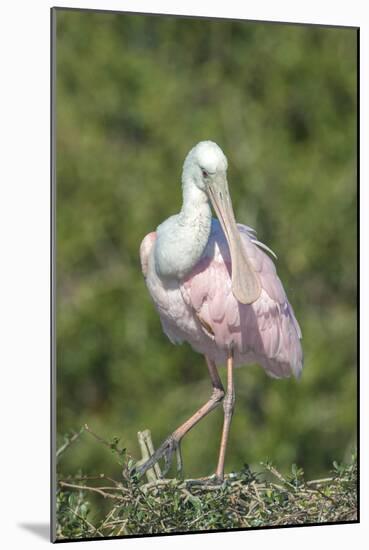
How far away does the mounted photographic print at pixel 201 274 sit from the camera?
25.4 ft

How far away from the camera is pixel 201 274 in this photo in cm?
777

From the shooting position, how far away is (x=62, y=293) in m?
9.26

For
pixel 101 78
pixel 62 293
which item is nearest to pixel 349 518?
pixel 62 293

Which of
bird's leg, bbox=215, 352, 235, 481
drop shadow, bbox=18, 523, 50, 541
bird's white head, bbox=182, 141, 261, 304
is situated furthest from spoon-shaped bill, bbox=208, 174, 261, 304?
drop shadow, bbox=18, 523, 50, 541

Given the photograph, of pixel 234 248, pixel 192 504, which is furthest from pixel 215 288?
pixel 192 504

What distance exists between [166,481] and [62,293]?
173cm

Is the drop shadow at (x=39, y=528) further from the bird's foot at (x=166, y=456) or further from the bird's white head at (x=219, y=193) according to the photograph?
the bird's white head at (x=219, y=193)

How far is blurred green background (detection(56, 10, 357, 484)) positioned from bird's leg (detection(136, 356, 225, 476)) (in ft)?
0.94

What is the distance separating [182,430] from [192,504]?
0.46 meters

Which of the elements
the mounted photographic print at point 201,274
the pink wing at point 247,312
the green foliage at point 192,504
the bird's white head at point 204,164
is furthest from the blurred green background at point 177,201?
the bird's white head at point 204,164

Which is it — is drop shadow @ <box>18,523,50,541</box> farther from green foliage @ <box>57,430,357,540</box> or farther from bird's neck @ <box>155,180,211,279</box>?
bird's neck @ <box>155,180,211,279</box>

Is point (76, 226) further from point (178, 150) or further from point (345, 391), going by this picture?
point (345, 391)

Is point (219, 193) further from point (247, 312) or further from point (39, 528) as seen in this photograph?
point (39, 528)

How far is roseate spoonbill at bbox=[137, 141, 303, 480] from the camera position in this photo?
25.2 feet
